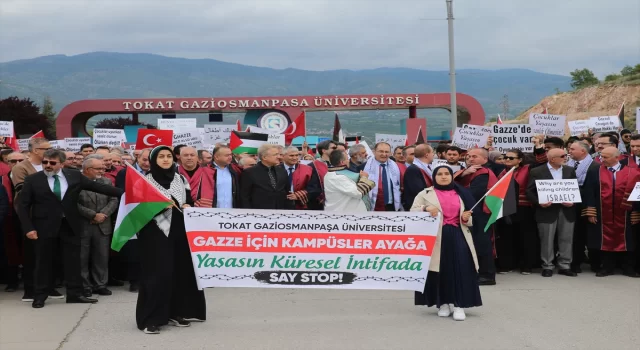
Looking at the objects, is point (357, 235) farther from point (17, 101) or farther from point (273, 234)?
point (17, 101)

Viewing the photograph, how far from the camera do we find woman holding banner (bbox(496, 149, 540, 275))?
40.7 feet

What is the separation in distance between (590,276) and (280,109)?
36917 mm

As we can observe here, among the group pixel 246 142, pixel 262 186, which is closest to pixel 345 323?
pixel 262 186

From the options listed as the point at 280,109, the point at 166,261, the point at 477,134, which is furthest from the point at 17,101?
the point at 166,261

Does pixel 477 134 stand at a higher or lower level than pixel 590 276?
higher

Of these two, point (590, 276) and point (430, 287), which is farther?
point (590, 276)

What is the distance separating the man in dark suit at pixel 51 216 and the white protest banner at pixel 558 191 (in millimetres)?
6628

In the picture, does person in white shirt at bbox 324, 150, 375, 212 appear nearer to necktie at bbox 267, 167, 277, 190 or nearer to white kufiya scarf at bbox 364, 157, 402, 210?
necktie at bbox 267, 167, 277, 190

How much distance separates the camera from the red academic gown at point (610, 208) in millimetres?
12000

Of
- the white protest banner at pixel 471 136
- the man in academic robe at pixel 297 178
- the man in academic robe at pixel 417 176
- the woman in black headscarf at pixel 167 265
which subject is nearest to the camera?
the woman in black headscarf at pixel 167 265

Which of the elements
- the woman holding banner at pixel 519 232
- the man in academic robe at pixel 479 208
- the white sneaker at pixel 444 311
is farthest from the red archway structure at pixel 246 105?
the white sneaker at pixel 444 311

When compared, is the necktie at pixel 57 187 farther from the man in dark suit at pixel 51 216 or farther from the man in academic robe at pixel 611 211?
the man in academic robe at pixel 611 211

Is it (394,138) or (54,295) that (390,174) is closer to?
(54,295)

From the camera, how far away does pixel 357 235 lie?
8.70 metres
